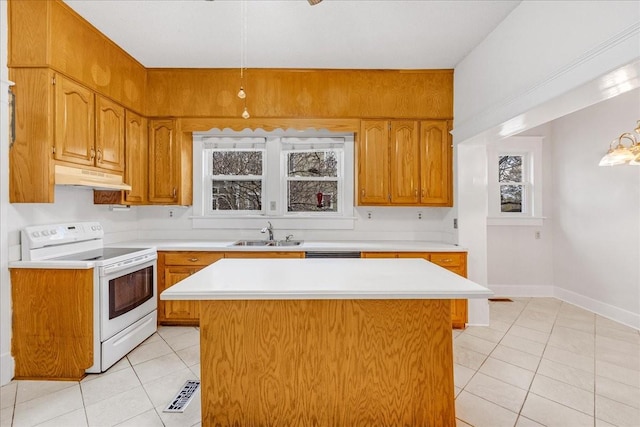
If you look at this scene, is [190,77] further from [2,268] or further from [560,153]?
[560,153]

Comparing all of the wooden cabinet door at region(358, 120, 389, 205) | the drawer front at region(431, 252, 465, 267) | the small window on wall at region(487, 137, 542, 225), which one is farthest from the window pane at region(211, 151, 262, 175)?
the small window on wall at region(487, 137, 542, 225)

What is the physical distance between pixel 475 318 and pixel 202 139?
150 inches

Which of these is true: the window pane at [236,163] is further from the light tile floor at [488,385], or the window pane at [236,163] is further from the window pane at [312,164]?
the light tile floor at [488,385]

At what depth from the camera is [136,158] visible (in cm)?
339

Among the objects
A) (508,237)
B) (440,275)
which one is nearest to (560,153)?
(508,237)

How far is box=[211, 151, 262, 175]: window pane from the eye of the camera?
13.2ft

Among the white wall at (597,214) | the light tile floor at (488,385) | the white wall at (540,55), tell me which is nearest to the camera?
the white wall at (540,55)

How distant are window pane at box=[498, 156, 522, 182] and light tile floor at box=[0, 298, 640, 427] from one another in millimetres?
2098

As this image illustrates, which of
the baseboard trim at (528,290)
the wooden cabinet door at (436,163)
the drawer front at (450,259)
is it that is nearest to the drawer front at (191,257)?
the drawer front at (450,259)

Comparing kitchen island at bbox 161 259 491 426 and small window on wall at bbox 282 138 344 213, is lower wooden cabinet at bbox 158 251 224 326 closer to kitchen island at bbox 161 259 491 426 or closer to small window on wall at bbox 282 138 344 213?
small window on wall at bbox 282 138 344 213

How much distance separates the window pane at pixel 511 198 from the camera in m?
4.46

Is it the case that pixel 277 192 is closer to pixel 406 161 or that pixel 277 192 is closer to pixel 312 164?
pixel 312 164

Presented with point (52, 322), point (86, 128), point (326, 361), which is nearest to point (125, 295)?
point (52, 322)

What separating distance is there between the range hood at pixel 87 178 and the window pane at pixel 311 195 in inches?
72.0
